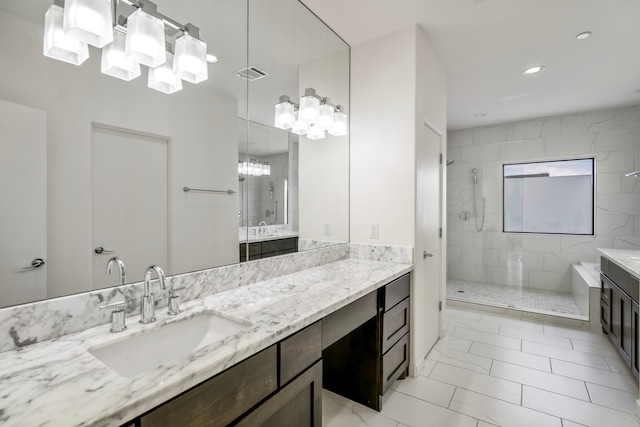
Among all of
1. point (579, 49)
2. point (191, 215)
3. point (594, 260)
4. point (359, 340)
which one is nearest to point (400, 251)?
point (359, 340)

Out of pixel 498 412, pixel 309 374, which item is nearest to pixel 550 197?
pixel 498 412

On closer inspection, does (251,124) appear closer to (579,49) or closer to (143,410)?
(143,410)

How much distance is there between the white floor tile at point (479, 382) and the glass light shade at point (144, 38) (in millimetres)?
2731

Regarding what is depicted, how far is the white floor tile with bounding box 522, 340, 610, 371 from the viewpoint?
8.41 ft

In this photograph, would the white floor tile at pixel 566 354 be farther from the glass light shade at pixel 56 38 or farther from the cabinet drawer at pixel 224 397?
the glass light shade at pixel 56 38

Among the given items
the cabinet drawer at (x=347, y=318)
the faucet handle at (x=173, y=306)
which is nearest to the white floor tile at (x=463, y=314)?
the cabinet drawer at (x=347, y=318)

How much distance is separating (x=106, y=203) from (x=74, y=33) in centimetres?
61

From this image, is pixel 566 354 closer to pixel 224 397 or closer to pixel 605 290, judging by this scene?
pixel 605 290

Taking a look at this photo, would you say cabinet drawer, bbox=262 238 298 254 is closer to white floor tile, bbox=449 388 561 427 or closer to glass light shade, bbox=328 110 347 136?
glass light shade, bbox=328 110 347 136

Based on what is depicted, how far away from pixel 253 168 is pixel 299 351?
112 cm

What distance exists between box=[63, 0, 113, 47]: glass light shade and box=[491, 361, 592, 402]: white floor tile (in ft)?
10.4

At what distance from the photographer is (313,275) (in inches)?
79.5

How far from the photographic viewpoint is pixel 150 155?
138 cm

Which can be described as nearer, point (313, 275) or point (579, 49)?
point (313, 275)
